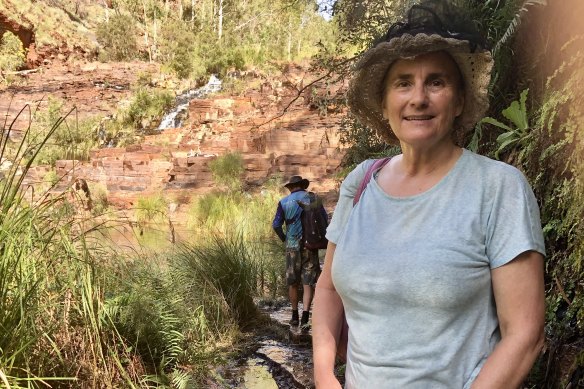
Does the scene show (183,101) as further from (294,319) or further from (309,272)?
(294,319)

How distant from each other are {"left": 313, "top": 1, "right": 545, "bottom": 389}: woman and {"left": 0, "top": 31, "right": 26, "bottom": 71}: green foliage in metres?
36.2

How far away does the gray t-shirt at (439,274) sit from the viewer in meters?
1.01

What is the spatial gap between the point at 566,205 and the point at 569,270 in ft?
0.91

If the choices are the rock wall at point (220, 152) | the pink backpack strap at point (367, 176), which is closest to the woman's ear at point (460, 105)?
the pink backpack strap at point (367, 176)

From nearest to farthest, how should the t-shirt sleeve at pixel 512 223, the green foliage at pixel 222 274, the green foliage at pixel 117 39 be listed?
the t-shirt sleeve at pixel 512 223, the green foliage at pixel 222 274, the green foliage at pixel 117 39

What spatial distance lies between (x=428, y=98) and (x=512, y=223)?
13.9 inches

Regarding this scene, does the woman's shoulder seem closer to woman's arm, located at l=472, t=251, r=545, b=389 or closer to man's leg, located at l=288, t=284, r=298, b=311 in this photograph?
woman's arm, located at l=472, t=251, r=545, b=389

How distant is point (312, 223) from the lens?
5844 mm

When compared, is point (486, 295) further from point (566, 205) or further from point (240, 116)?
point (240, 116)

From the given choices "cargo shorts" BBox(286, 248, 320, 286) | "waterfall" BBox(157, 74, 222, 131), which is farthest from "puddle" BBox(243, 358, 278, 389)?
"waterfall" BBox(157, 74, 222, 131)

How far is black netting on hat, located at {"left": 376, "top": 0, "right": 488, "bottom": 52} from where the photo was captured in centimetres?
119

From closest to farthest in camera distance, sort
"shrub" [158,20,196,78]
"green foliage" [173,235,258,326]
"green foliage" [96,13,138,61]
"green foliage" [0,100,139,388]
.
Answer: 1. "green foliage" [0,100,139,388]
2. "green foliage" [173,235,258,326]
3. "shrub" [158,20,196,78]
4. "green foliage" [96,13,138,61]

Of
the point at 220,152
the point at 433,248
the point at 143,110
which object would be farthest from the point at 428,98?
the point at 143,110

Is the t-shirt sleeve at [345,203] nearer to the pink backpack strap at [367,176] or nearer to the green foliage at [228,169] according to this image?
the pink backpack strap at [367,176]
